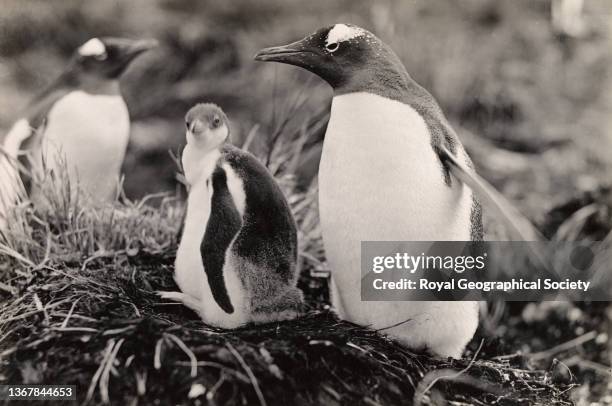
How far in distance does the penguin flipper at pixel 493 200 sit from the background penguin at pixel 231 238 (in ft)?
0.82

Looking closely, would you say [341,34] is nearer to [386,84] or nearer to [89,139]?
[386,84]

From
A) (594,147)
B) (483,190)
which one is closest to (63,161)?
(483,190)

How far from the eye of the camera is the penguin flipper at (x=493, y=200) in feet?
2.93

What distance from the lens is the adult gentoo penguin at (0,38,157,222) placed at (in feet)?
4.07

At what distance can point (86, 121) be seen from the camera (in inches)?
50.0

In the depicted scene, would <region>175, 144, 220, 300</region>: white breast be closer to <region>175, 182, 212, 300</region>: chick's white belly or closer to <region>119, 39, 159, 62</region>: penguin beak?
<region>175, 182, 212, 300</region>: chick's white belly

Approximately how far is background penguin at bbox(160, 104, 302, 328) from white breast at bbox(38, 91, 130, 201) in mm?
345

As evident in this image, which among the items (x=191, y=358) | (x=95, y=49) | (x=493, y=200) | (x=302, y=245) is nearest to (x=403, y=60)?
(x=302, y=245)

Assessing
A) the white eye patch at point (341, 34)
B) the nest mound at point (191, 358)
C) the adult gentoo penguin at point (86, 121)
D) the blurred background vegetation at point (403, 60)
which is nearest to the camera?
the nest mound at point (191, 358)

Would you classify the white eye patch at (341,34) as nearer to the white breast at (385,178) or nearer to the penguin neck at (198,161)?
the white breast at (385,178)

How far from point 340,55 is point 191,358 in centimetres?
48

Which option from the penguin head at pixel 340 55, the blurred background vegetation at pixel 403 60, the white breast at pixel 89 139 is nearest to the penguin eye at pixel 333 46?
the penguin head at pixel 340 55

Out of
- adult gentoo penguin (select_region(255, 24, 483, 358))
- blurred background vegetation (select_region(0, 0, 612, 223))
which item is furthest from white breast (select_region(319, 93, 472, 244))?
blurred background vegetation (select_region(0, 0, 612, 223))

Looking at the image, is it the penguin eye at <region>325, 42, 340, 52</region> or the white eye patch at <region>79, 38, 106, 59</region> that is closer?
the penguin eye at <region>325, 42, 340, 52</region>
